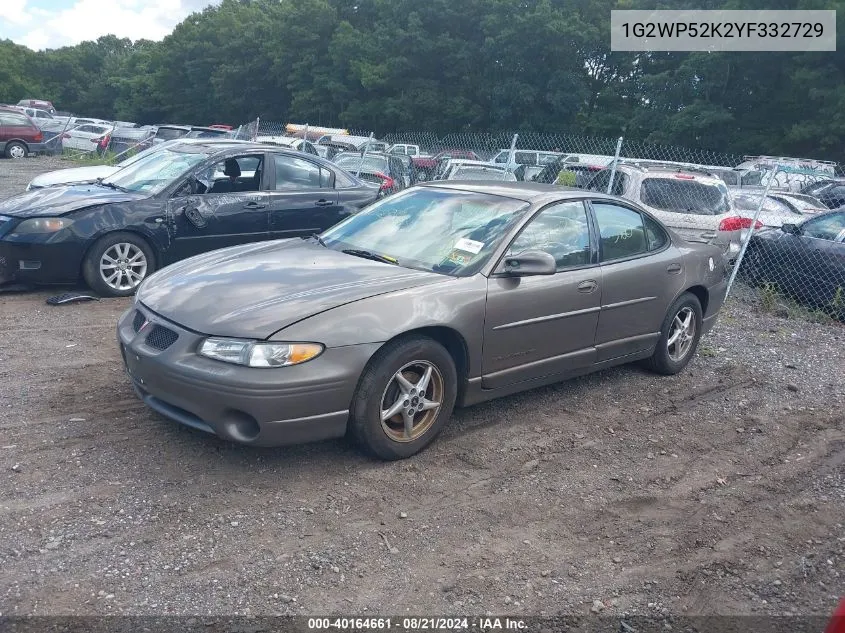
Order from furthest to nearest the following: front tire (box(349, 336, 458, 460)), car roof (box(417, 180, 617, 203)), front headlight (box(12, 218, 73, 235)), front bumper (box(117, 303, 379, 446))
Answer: front headlight (box(12, 218, 73, 235))
car roof (box(417, 180, 617, 203))
front tire (box(349, 336, 458, 460))
front bumper (box(117, 303, 379, 446))

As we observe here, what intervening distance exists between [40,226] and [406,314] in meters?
4.60

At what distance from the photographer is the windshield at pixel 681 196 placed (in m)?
10.3

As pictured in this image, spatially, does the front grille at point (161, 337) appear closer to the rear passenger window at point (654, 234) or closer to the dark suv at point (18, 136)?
the rear passenger window at point (654, 234)

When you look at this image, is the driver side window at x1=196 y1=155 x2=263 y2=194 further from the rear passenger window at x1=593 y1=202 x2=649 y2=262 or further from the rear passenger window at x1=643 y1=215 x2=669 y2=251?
the rear passenger window at x1=643 y1=215 x2=669 y2=251

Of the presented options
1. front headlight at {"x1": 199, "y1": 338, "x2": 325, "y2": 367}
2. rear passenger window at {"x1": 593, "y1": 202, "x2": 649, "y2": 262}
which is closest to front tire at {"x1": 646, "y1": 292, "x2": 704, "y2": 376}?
rear passenger window at {"x1": 593, "y1": 202, "x2": 649, "y2": 262}

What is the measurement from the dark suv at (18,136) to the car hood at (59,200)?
69.6 feet

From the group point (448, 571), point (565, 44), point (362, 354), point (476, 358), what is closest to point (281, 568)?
point (448, 571)

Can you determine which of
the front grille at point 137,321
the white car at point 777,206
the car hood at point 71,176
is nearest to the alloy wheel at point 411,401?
the front grille at point 137,321

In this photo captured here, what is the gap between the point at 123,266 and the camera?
7734 mm

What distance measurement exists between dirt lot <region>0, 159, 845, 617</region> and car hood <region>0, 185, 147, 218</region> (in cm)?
201

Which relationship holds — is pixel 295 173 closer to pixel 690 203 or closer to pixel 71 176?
pixel 71 176

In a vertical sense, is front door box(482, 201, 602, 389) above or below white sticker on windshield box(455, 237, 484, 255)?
below

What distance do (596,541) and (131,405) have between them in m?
3.01

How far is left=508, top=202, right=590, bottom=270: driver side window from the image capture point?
5.11 meters
